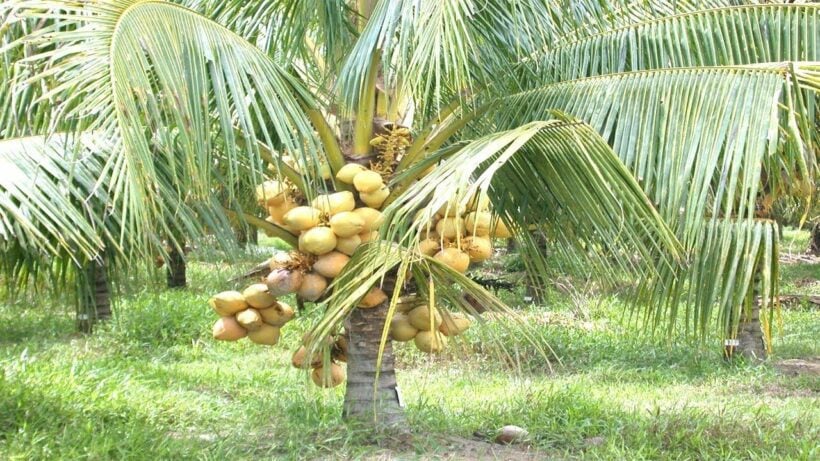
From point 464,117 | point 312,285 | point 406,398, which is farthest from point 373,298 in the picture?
point 406,398

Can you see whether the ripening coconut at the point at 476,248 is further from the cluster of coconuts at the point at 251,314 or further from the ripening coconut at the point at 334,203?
the cluster of coconuts at the point at 251,314

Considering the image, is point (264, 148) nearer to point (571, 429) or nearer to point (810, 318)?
point (571, 429)

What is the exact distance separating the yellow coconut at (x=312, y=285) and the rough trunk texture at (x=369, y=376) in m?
0.44

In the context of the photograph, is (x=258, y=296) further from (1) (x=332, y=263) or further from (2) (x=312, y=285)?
(1) (x=332, y=263)

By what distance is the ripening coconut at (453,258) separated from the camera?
3.45 m

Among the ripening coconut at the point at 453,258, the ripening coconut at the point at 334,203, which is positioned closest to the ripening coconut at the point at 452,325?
the ripening coconut at the point at 453,258

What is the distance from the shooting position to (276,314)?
3.89 metres

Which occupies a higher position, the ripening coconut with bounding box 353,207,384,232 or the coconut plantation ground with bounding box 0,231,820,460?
the ripening coconut with bounding box 353,207,384,232

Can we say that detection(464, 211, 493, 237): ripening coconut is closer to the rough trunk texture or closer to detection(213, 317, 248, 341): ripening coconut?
the rough trunk texture

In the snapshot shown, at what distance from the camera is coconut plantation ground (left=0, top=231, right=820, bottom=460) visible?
4.24 meters

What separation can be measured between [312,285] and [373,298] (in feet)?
1.11

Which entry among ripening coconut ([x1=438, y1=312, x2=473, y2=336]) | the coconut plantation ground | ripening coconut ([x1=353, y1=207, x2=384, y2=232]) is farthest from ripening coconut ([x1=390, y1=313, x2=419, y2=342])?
ripening coconut ([x1=353, y1=207, x2=384, y2=232])

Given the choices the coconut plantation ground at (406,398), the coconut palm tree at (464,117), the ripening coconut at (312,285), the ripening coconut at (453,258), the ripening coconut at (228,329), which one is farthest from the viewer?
the coconut plantation ground at (406,398)

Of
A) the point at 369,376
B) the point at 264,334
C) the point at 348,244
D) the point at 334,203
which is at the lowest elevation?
the point at 369,376
